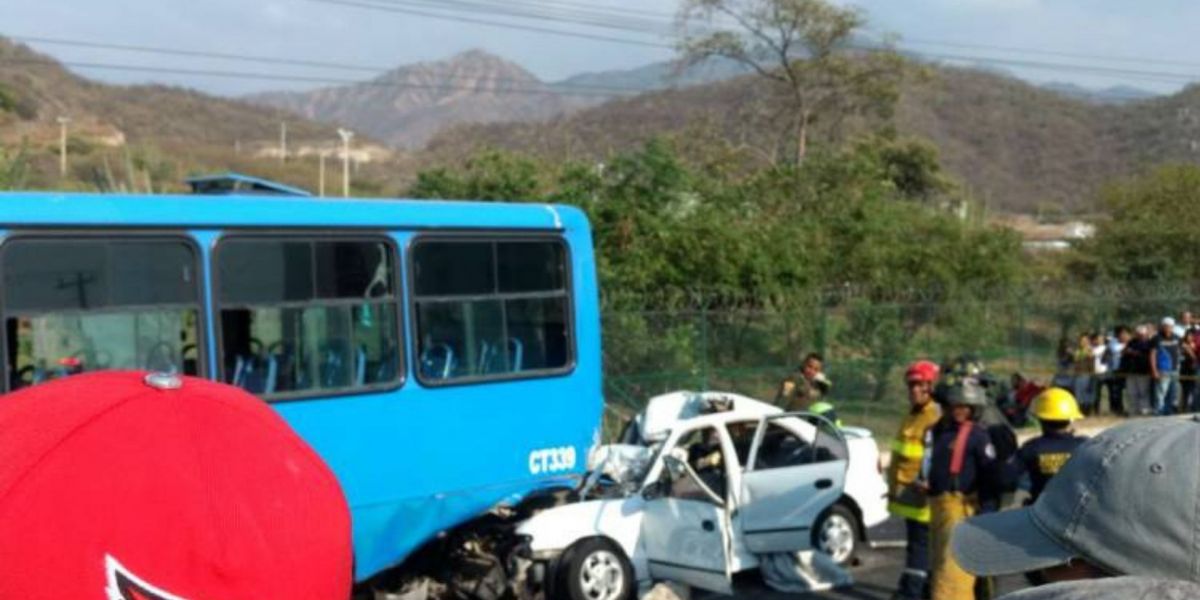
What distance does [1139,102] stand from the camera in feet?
395

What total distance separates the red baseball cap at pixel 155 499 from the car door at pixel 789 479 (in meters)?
9.19

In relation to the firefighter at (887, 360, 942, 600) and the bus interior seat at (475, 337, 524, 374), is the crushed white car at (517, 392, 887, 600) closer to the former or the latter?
the bus interior seat at (475, 337, 524, 374)

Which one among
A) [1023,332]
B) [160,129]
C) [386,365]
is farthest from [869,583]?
[160,129]

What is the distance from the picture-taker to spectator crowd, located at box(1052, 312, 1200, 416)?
74.7 feet

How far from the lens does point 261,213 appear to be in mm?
9273

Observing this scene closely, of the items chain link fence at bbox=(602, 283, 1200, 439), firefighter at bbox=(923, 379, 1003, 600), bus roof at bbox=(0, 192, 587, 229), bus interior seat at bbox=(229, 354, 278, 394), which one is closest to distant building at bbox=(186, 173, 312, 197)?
bus roof at bbox=(0, 192, 587, 229)

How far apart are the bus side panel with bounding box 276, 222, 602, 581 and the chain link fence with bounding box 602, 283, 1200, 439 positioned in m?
6.48

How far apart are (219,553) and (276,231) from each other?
8.13 m

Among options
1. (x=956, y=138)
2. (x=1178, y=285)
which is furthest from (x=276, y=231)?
(x=956, y=138)

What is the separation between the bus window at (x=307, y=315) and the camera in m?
9.10

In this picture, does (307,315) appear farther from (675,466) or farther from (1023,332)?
(1023,332)

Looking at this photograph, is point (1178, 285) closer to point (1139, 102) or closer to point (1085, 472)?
point (1085, 472)

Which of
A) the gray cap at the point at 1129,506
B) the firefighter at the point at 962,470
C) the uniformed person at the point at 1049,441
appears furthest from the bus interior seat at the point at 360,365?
the gray cap at the point at 1129,506

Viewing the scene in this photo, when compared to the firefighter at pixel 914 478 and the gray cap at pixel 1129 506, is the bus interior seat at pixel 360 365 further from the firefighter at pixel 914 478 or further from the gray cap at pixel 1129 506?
the gray cap at pixel 1129 506
